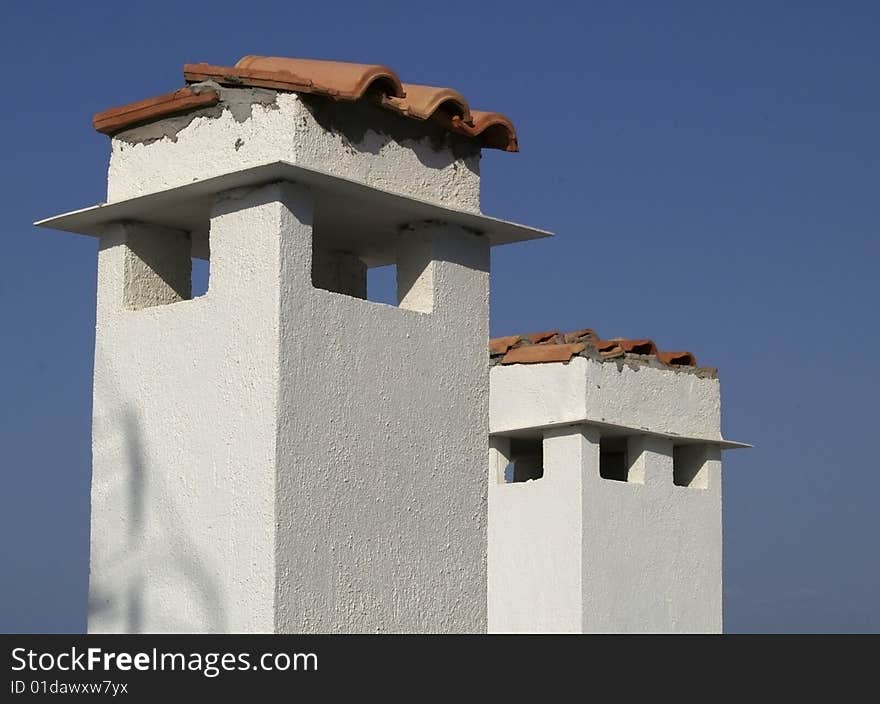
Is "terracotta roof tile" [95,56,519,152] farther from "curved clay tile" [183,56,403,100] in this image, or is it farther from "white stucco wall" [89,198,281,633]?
"white stucco wall" [89,198,281,633]

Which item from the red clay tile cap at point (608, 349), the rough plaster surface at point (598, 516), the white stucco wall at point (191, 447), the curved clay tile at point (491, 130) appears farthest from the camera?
the red clay tile cap at point (608, 349)

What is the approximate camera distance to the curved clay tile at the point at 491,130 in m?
9.65

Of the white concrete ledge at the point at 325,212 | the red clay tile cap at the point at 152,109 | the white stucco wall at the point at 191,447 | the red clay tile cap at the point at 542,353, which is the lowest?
the white stucco wall at the point at 191,447

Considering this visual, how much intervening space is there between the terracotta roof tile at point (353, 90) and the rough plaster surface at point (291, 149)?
0.26 feet

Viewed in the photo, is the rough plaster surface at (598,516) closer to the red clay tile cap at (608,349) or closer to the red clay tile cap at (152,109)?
the red clay tile cap at (608,349)

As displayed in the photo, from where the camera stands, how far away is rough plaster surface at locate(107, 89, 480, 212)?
28.4 feet

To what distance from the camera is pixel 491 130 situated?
32.1ft

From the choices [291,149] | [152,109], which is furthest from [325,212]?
[152,109]

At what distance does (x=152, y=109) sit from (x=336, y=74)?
1.19m

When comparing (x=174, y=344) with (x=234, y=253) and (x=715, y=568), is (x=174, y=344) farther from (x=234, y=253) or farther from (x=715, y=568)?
(x=715, y=568)

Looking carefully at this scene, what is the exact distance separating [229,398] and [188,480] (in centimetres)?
56

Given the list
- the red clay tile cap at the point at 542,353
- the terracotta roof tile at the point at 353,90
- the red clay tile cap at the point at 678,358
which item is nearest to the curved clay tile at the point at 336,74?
the terracotta roof tile at the point at 353,90

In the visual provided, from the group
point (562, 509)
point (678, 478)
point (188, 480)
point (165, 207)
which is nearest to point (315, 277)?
point (165, 207)

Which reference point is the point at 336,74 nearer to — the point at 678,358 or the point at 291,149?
the point at 291,149
